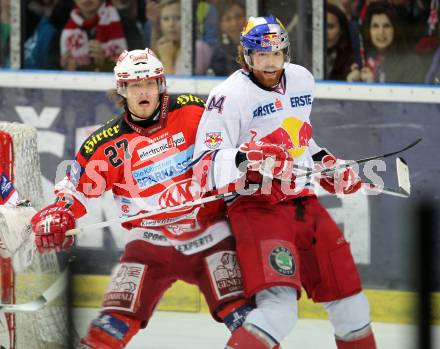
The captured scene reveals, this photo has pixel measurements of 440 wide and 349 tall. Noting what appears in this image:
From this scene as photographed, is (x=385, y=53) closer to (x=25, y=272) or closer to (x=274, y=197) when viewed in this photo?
(x=274, y=197)

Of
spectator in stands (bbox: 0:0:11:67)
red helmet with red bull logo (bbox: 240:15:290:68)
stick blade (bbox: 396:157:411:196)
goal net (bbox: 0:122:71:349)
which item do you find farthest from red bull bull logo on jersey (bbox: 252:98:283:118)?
spectator in stands (bbox: 0:0:11:67)

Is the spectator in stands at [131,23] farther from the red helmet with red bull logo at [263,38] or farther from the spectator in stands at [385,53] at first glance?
the red helmet with red bull logo at [263,38]

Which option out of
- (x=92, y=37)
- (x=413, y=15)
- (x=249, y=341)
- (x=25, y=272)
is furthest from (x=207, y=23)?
(x=249, y=341)

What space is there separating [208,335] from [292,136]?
1571mm

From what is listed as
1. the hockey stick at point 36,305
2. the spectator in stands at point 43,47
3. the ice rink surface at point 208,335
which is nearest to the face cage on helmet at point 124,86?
the hockey stick at point 36,305

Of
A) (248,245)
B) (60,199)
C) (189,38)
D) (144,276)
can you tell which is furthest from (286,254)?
(189,38)

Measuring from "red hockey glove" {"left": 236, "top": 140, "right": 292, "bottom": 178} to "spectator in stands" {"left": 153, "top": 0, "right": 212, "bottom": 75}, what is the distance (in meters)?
1.95

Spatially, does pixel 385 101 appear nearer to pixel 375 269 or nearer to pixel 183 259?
pixel 375 269

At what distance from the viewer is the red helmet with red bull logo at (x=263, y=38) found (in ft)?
14.9

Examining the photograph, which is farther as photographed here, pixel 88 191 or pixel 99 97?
pixel 99 97

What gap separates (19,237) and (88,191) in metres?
0.33

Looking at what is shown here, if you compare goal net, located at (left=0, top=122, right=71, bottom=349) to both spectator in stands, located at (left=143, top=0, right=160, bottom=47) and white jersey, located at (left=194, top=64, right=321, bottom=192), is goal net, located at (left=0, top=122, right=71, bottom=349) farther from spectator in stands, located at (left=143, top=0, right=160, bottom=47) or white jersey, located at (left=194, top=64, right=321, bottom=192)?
spectator in stands, located at (left=143, top=0, right=160, bottom=47)

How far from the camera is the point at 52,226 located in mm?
4500

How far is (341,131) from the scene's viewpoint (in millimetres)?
6102
